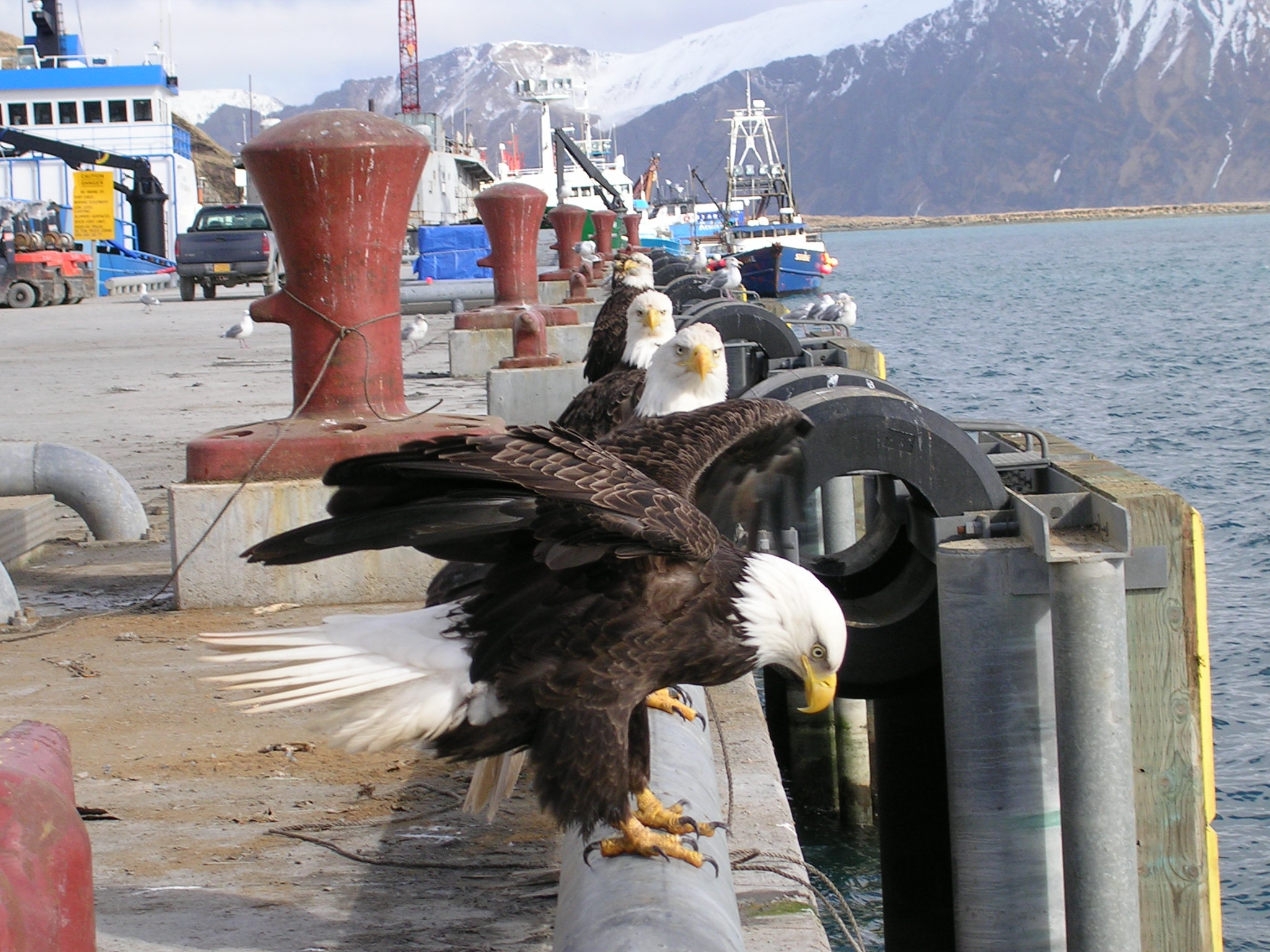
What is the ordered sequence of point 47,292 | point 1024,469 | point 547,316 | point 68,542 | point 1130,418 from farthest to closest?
point 47,292
point 1130,418
point 547,316
point 68,542
point 1024,469

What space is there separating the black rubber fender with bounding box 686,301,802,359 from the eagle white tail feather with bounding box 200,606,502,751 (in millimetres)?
5280

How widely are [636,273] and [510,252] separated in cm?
315

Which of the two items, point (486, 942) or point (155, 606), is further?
point (155, 606)

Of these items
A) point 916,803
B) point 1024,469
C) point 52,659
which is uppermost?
point 1024,469

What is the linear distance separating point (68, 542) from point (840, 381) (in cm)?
392

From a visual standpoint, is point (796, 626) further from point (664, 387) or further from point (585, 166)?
point (585, 166)

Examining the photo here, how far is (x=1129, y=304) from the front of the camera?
148 feet

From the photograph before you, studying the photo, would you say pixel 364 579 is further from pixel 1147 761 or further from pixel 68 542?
pixel 1147 761

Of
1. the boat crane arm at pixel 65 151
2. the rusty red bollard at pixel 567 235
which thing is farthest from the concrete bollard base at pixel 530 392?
the boat crane arm at pixel 65 151

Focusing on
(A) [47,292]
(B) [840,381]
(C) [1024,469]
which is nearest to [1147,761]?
(C) [1024,469]

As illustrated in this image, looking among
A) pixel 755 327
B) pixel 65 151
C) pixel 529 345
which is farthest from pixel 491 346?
pixel 65 151

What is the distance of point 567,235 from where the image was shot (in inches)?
866

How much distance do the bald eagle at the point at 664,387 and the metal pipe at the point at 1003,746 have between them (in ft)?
4.67

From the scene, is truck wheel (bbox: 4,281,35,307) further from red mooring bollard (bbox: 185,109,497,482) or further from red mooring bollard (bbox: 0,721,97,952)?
red mooring bollard (bbox: 0,721,97,952)
